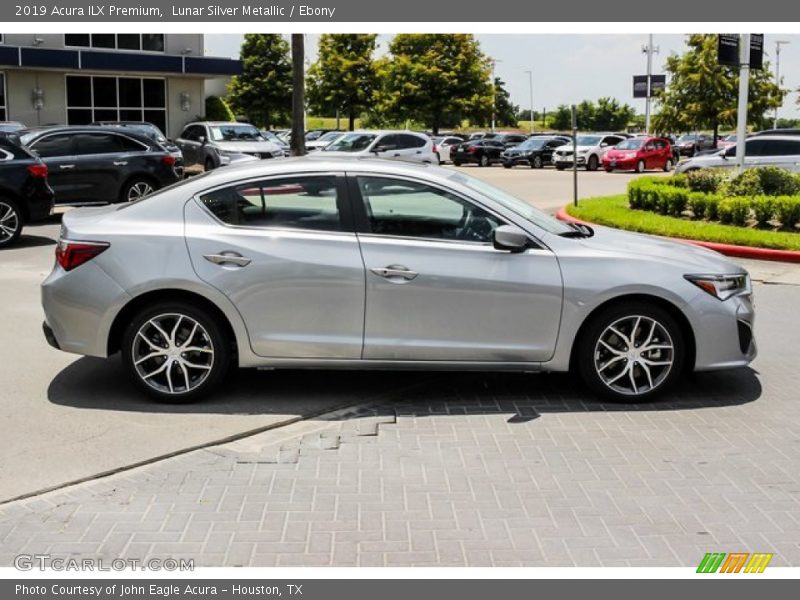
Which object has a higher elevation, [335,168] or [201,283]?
[335,168]

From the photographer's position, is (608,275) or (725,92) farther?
(725,92)

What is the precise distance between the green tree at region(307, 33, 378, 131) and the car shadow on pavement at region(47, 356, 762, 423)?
181 ft

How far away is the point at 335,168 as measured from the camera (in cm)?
660

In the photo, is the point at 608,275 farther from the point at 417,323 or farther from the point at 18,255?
the point at 18,255

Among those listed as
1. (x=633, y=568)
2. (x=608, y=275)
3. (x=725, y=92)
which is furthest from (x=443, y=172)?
(x=725, y=92)

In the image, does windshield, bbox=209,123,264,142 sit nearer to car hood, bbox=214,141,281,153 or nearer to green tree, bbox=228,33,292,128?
car hood, bbox=214,141,281,153

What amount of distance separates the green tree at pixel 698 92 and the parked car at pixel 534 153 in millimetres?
4617

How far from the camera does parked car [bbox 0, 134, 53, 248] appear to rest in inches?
545

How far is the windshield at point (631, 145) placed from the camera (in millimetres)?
40531

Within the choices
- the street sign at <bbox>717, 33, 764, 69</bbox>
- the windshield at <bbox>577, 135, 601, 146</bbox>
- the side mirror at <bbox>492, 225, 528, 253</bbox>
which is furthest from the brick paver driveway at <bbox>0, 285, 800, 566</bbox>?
the windshield at <bbox>577, 135, 601, 146</bbox>

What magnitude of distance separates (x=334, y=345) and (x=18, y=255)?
8235 millimetres

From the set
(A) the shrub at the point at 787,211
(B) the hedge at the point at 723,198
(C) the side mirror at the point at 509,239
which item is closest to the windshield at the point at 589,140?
(B) the hedge at the point at 723,198

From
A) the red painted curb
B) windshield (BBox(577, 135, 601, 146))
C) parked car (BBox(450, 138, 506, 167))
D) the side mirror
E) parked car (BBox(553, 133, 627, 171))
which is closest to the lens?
the side mirror

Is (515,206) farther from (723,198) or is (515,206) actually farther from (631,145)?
(631,145)
